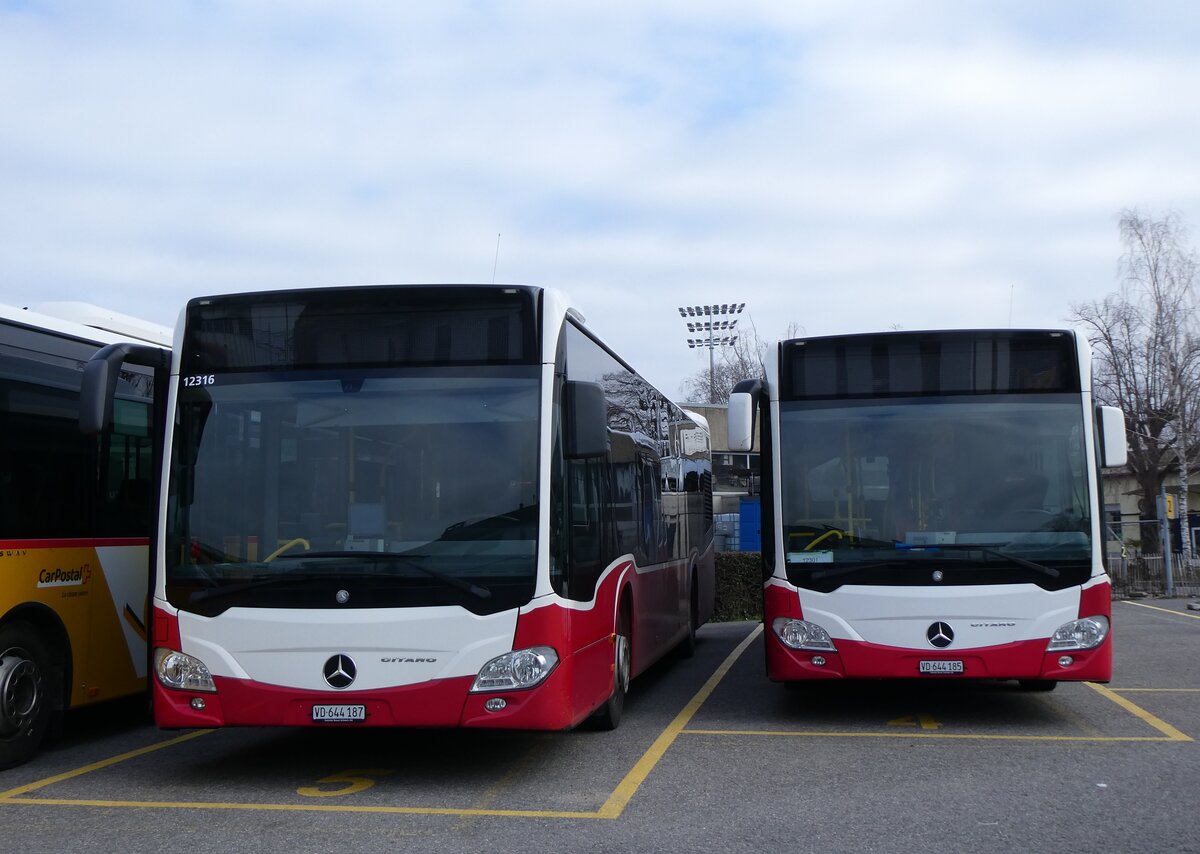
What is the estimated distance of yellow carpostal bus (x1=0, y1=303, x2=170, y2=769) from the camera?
8.38 meters

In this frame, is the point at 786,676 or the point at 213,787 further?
the point at 786,676

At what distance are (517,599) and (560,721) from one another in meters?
0.76

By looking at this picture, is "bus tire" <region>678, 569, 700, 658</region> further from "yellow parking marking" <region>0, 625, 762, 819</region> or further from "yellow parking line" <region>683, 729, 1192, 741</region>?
"yellow parking marking" <region>0, 625, 762, 819</region>

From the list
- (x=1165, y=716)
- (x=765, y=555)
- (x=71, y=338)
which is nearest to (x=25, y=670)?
(x=71, y=338)

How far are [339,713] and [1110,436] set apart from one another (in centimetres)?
601

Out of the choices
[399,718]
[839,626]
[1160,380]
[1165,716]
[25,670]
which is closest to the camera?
[399,718]

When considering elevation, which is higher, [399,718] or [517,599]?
[517,599]

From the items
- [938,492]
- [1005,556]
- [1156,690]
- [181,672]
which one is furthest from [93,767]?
[1156,690]

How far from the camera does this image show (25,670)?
8.38 meters

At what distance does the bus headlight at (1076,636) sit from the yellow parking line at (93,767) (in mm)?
6445


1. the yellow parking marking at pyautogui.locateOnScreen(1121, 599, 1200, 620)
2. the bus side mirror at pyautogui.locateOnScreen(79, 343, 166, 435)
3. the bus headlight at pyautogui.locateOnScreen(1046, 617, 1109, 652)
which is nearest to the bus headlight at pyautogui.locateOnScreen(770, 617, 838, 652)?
the bus headlight at pyautogui.locateOnScreen(1046, 617, 1109, 652)

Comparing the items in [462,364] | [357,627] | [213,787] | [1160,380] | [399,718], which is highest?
[1160,380]

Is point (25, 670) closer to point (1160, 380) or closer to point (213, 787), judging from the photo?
point (213, 787)

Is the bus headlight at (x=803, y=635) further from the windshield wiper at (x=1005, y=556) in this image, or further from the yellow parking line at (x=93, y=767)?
the yellow parking line at (x=93, y=767)
